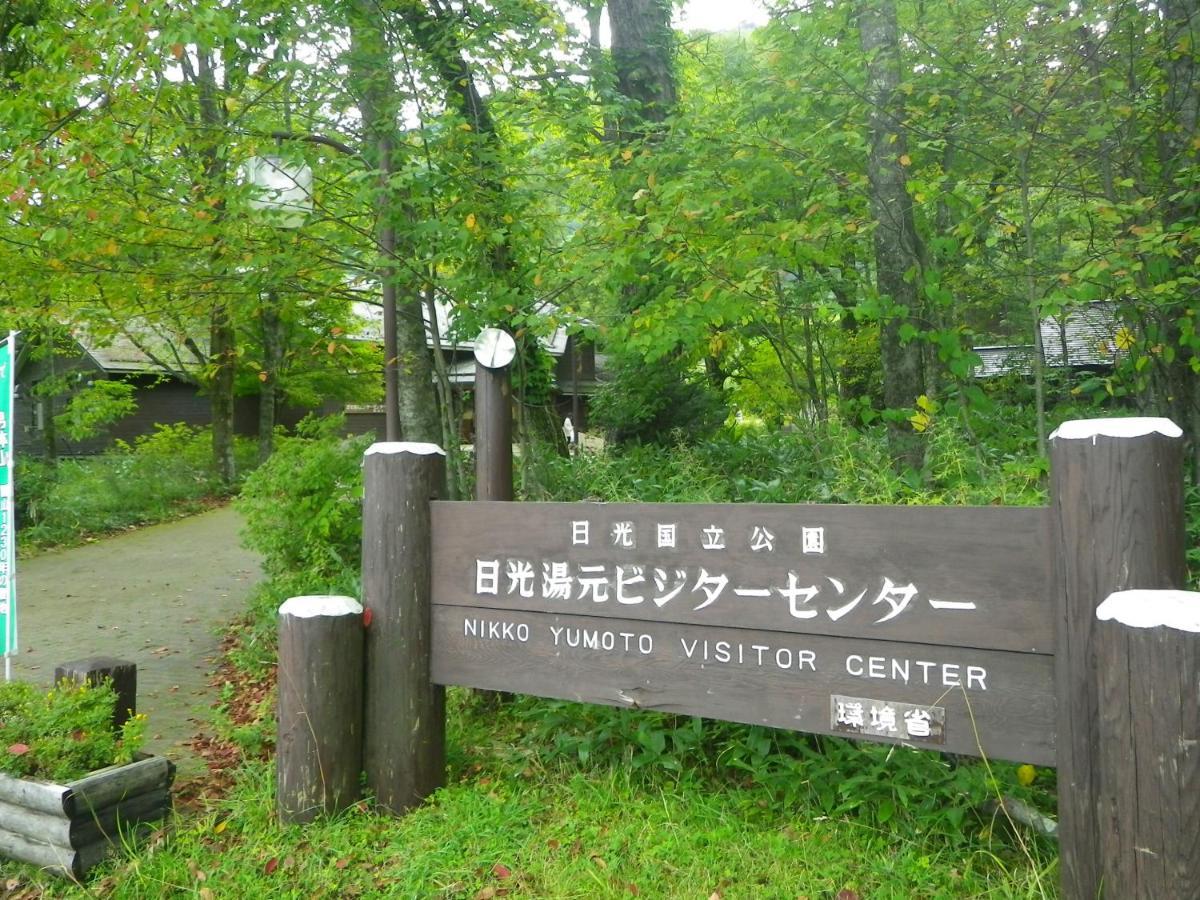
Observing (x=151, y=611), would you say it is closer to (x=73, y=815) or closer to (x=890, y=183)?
(x=73, y=815)

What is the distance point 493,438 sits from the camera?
179 inches

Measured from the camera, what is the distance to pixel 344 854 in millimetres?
3557

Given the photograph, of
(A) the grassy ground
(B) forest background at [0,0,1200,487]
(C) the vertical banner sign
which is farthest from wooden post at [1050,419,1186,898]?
(C) the vertical banner sign

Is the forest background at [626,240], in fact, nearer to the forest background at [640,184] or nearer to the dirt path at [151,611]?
the forest background at [640,184]

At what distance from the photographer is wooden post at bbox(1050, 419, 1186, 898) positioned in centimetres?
252

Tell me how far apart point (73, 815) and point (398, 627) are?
134 centimetres

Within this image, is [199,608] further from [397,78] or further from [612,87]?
[612,87]

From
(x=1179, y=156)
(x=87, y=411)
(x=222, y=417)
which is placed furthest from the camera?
(x=222, y=417)

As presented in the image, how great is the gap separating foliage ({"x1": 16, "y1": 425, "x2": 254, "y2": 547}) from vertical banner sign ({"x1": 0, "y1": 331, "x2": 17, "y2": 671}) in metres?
8.32

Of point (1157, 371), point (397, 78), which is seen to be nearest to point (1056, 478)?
point (1157, 371)

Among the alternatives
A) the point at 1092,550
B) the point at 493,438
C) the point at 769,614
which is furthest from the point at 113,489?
the point at 1092,550

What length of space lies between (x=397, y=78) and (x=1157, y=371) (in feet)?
17.9

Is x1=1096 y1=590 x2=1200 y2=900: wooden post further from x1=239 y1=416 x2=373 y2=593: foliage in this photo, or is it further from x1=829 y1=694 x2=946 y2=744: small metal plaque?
x1=239 y1=416 x2=373 y2=593: foliage

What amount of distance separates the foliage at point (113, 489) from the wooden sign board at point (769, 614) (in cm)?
1060
